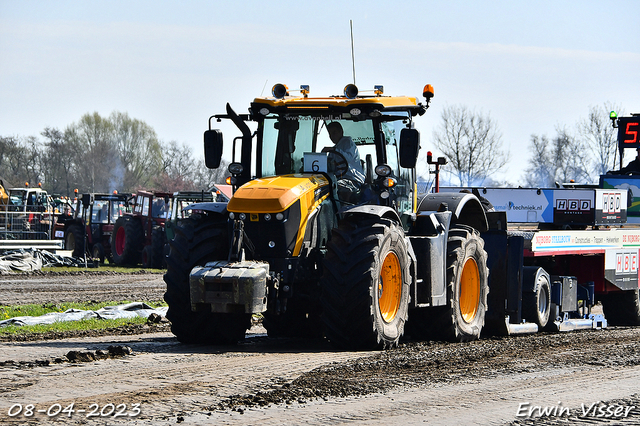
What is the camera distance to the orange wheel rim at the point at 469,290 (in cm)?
1131

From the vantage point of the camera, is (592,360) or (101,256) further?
(101,256)

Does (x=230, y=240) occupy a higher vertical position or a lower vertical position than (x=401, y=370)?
higher

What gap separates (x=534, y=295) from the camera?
1231cm

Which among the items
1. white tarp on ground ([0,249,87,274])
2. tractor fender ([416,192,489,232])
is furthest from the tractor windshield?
white tarp on ground ([0,249,87,274])

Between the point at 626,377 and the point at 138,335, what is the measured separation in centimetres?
598

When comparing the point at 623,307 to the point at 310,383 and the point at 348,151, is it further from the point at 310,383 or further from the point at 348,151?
the point at 310,383

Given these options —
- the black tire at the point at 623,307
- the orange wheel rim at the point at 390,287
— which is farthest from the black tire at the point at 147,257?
the orange wheel rim at the point at 390,287

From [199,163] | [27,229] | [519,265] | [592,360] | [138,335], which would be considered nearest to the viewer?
[592,360]

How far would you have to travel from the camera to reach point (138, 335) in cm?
1116

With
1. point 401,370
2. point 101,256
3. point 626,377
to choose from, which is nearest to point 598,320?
point 626,377

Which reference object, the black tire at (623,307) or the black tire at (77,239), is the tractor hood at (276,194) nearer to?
Answer: the black tire at (623,307)

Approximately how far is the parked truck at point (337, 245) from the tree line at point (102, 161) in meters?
66.3

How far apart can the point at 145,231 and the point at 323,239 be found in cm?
1912

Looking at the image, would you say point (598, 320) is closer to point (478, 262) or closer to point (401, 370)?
point (478, 262)
